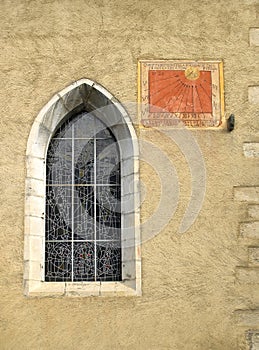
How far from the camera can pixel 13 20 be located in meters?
7.01

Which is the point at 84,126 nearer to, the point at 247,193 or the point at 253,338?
the point at 247,193

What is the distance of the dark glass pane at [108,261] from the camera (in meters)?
6.68

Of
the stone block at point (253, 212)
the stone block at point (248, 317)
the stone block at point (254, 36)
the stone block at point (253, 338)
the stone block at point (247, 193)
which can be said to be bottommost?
the stone block at point (253, 338)

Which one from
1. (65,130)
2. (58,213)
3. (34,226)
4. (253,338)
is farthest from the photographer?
(65,130)

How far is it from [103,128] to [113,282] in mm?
1553

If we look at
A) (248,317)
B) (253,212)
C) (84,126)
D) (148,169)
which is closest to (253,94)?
(253,212)

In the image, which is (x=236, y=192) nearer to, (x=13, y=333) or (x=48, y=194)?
(x=48, y=194)

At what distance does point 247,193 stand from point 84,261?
5.47 feet

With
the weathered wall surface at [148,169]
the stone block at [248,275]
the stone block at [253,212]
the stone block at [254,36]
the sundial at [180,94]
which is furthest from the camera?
the stone block at [254,36]

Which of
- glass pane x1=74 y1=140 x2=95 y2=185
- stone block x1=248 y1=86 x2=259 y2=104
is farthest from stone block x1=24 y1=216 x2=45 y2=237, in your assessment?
stone block x1=248 y1=86 x2=259 y2=104

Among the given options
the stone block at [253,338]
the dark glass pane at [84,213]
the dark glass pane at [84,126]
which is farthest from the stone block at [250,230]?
the dark glass pane at [84,126]

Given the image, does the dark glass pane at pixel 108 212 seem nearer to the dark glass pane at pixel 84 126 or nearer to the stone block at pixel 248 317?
the dark glass pane at pixel 84 126

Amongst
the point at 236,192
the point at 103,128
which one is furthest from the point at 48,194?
the point at 236,192

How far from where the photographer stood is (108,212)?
684 centimetres
